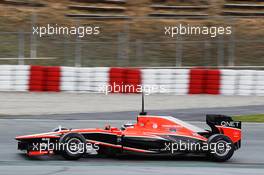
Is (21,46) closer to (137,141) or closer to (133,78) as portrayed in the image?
(133,78)

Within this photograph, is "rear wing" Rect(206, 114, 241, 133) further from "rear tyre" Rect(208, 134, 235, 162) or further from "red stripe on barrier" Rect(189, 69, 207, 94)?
"red stripe on barrier" Rect(189, 69, 207, 94)

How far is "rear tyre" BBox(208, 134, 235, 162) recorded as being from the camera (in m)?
10.2

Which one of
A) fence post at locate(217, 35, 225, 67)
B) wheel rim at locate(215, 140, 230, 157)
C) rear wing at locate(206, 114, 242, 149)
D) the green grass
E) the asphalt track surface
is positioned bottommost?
the asphalt track surface

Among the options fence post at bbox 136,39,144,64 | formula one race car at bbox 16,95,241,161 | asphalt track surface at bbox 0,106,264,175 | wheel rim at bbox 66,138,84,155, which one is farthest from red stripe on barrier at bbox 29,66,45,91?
wheel rim at bbox 66,138,84,155

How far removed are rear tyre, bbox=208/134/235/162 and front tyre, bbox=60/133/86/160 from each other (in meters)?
2.02

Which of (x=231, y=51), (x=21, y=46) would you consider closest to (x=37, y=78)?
(x=21, y=46)

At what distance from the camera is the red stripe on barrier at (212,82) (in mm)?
20938

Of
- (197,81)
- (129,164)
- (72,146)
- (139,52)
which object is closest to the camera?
(72,146)

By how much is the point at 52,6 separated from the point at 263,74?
36.7 feet

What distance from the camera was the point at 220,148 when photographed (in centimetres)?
1025

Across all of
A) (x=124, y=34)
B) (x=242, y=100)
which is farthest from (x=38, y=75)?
(x=242, y=100)

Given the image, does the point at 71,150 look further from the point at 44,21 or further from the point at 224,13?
the point at 224,13

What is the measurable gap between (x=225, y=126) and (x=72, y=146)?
8.42ft

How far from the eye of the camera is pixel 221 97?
2075 centimetres
